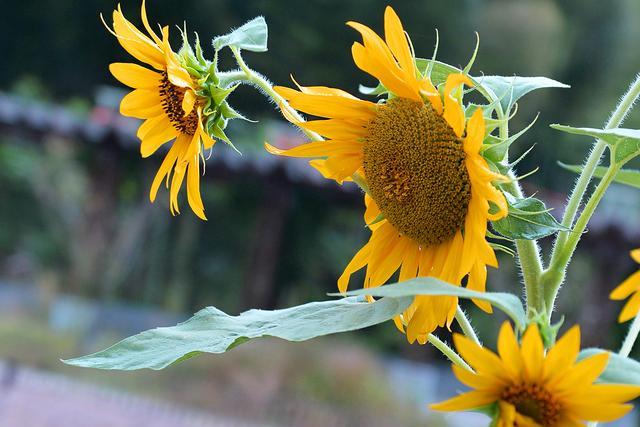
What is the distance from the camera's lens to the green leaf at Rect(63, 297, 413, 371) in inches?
12.2

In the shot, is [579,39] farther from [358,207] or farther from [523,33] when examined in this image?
[358,207]

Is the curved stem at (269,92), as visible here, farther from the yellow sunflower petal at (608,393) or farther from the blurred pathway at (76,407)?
the blurred pathway at (76,407)

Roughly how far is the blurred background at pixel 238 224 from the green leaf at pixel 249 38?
3008 mm

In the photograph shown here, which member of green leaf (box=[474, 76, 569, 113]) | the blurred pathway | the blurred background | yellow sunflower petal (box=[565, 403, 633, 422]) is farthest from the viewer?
the blurred background

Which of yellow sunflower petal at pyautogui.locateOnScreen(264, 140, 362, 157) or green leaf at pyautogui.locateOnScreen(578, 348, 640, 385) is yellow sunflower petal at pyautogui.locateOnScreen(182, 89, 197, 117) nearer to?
yellow sunflower petal at pyautogui.locateOnScreen(264, 140, 362, 157)

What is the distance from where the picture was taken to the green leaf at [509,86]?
1.15 feet

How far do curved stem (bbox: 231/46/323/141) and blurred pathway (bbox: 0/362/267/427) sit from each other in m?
3.02

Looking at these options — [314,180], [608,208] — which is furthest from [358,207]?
[608,208]

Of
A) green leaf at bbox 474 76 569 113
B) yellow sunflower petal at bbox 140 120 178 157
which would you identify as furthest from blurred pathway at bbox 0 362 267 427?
green leaf at bbox 474 76 569 113

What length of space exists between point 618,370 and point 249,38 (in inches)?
8.3

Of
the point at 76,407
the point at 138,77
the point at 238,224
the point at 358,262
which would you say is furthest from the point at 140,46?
the point at 238,224

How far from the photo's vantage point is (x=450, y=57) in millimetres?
6414

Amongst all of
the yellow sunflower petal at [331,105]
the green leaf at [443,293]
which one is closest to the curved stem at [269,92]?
the yellow sunflower petal at [331,105]

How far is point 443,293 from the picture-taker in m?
0.26
